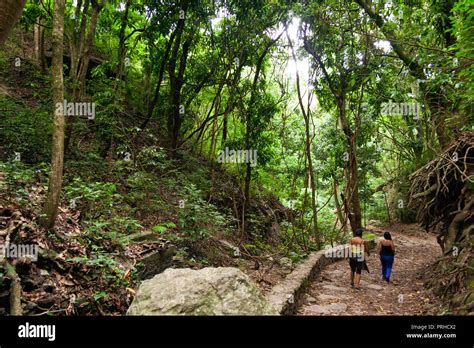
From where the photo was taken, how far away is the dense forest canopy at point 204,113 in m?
5.81

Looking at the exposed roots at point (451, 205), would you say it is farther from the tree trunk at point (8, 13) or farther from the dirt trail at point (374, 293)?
the tree trunk at point (8, 13)

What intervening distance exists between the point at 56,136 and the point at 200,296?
3.20m

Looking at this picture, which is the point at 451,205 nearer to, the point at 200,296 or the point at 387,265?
the point at 387,265

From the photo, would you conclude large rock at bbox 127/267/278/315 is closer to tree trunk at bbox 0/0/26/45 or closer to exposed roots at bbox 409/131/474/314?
tree trunk at bbox 0/0/26/45

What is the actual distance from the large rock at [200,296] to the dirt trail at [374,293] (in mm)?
3092

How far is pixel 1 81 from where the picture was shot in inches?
443

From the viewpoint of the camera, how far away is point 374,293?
7539 millimetres

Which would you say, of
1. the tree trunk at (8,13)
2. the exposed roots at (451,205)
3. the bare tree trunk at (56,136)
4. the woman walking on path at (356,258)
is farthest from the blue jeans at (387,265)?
the tree trunk at (8,13)

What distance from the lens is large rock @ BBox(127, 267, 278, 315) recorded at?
3248 mm

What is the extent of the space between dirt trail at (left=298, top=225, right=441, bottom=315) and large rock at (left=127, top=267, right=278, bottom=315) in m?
3.09

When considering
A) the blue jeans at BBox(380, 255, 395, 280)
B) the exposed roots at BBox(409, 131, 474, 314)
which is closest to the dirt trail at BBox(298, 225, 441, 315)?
the blue jeans at BBox(380, 255, 395, 280)
